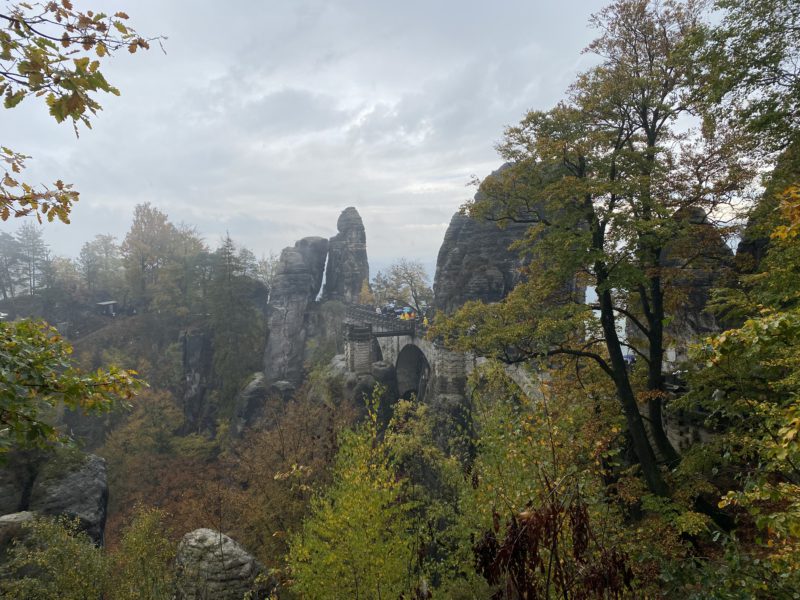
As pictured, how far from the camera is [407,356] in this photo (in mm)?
38062

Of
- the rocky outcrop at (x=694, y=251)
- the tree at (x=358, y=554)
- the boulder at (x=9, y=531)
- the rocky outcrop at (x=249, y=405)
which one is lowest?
the rocky outcrop at (x=249, y=405)

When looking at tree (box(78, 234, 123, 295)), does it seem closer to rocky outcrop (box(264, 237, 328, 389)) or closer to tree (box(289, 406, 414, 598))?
rocky outcrop (box(264, 237, 328, 389))

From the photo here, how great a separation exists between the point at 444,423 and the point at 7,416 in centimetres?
2502

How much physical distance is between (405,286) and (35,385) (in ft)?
191

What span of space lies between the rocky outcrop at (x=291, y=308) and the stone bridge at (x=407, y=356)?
8410 millimetres

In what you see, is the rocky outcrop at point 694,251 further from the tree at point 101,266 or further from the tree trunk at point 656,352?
the tree at point 101,266

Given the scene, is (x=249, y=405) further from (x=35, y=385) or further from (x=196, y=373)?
(x=35, y=385)

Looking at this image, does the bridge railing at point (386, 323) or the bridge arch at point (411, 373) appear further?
the bridge arch at point (411, 373)

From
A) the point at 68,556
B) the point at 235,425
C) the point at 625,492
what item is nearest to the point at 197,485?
the point at 235,425

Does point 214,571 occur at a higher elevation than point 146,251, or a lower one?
lower

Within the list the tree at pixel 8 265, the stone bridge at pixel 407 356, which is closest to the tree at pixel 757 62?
the stone bridge at pixel 407 356

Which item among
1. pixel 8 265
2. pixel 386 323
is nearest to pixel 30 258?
pixel 8 265

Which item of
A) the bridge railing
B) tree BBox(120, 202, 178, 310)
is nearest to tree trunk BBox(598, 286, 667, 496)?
the bridge railing

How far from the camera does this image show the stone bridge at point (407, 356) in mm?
28125
